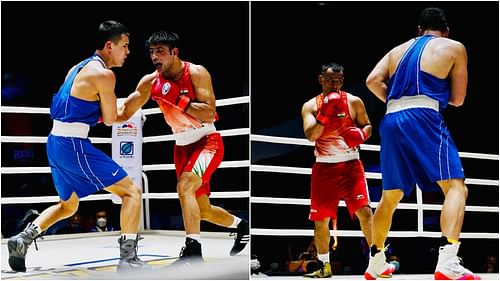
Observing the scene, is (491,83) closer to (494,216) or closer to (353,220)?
(494,216)

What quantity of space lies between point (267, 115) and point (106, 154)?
916 millimetres

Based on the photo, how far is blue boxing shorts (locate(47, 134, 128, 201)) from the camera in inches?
125

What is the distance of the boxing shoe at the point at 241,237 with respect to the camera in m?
3.52

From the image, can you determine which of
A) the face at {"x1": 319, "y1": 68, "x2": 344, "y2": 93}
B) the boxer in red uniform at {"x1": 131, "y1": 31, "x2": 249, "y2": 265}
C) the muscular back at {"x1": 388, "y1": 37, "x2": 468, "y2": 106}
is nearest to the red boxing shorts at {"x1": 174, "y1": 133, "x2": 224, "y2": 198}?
the boxer in red uniform at {"x1": 131, "y1": 31, "x2": 249, "y2": 265}

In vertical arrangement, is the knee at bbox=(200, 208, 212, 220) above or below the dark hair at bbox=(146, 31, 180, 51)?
below

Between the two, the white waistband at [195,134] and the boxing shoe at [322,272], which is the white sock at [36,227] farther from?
Result: the boxing shoe at [322,272]

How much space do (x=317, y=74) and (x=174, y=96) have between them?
83 centimetres

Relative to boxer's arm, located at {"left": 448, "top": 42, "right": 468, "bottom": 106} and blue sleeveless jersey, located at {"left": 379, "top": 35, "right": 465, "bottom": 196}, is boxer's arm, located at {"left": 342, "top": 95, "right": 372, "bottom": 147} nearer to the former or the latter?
blue sleeveless jersey, located at {"left": 379, "top": 35, "right": 465, "bottom": 196}

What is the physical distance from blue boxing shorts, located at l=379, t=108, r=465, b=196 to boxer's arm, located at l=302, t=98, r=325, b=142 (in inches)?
15.7

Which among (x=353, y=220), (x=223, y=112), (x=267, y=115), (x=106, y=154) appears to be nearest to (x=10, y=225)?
(x=106, y=154)

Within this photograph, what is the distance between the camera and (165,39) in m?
3.35

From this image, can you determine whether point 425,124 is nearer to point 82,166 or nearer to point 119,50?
point 119,50

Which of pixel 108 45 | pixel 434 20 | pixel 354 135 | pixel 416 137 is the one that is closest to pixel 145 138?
pixel 108 45

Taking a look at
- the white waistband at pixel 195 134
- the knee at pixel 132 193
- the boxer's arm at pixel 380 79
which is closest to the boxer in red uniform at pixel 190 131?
the white waistband at pixel 195 134
